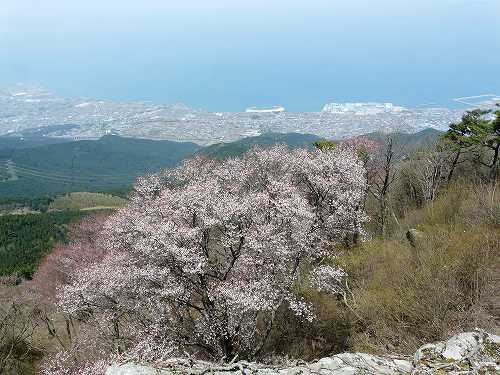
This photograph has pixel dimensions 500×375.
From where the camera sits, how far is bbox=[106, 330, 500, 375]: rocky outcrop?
24.4ft

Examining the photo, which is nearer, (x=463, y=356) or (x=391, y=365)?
(x=463, y=356)

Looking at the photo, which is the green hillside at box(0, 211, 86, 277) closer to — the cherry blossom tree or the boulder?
the cherry blossom tree

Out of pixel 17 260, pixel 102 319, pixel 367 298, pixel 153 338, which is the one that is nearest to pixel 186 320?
pixel 153 338

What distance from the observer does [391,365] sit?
25.7 ft

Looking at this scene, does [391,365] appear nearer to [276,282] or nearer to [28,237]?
[276,282]

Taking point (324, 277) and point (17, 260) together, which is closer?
point (324, 277)

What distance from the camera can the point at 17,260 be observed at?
8912 centimetres

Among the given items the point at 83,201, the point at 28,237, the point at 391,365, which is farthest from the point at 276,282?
the point at 83,201

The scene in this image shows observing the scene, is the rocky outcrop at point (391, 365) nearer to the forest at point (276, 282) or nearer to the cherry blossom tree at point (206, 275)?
the forest at point (276, 282)

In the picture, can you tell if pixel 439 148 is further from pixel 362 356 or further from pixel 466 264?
pixel 362 356

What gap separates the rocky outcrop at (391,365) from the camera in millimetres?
7430

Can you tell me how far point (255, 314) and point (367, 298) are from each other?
522 cm

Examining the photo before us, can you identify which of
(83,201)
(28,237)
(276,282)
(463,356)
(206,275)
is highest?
(463,356)

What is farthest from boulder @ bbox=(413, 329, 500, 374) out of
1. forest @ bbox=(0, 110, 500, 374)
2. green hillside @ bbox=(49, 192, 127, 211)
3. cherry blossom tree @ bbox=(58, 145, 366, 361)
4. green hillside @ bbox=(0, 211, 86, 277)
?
green hillside @ bbox=(49, 192, 127, 211)
